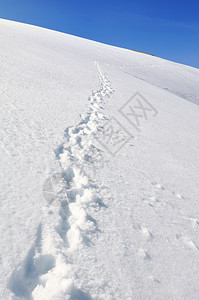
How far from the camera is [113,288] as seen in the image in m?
1.12

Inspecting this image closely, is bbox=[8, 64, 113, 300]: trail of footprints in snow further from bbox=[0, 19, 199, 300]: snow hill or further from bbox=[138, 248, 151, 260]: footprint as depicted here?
bbox=[138, 248, 151, 260]: footprint

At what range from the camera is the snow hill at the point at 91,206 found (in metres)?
1.14

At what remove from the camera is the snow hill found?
1.14 m

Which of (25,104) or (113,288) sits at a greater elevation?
(25,104)

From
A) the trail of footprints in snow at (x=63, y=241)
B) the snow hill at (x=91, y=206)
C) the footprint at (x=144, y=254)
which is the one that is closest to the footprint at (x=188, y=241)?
the snow hill at (x=91, y=206)

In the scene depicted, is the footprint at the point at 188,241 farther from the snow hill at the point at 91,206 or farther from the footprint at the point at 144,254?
the footprint at the point at 144,254

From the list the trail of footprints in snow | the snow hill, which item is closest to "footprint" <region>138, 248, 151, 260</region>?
the snow hill

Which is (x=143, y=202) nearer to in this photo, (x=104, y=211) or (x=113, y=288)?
(x=104, y=211)

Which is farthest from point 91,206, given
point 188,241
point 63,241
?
point 188,241

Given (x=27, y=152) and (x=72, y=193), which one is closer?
(x=72, y=193)

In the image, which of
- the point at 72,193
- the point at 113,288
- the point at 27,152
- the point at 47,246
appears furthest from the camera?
the point at 27,152

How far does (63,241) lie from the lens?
1.29 meters

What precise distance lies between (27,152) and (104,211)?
851mm

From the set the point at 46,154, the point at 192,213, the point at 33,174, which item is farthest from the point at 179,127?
the point at 33,174
